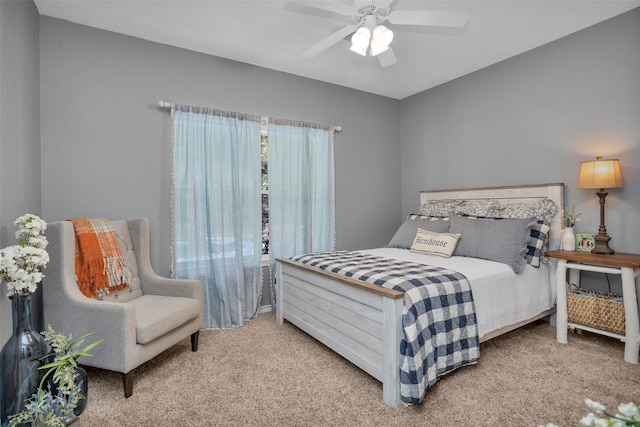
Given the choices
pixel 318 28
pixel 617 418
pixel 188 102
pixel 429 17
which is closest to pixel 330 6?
pixel 429 17

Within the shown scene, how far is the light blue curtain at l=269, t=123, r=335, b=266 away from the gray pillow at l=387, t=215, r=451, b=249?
784 mm

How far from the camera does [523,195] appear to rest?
10.5ft

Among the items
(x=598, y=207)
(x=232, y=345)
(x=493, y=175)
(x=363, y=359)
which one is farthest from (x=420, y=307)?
(x=493, y=175)

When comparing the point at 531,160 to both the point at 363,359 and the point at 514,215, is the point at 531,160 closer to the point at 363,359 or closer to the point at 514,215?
the point at 514,215

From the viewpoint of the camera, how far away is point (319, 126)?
148 inches

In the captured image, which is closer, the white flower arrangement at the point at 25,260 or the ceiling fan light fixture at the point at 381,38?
the white flower arrangement at the point at 25,260

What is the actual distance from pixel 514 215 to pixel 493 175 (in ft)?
2.10

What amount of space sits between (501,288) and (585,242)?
41.1 inches

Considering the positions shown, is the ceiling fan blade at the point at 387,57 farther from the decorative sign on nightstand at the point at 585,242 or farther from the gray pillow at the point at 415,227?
the decorative sign on nightstand at the point at 585,242

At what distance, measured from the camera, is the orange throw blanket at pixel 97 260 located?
223 cm

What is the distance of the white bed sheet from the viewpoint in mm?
2252

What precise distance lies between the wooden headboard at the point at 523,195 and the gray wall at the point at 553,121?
0.11 m

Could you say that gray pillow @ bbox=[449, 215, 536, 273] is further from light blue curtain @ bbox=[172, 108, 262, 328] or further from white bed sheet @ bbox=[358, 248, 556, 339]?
light blue curtain @ bbox=[172, 108, 262, 328]

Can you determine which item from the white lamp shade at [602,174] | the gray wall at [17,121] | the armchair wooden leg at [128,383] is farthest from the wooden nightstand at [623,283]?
the gray wall at [17,121]
